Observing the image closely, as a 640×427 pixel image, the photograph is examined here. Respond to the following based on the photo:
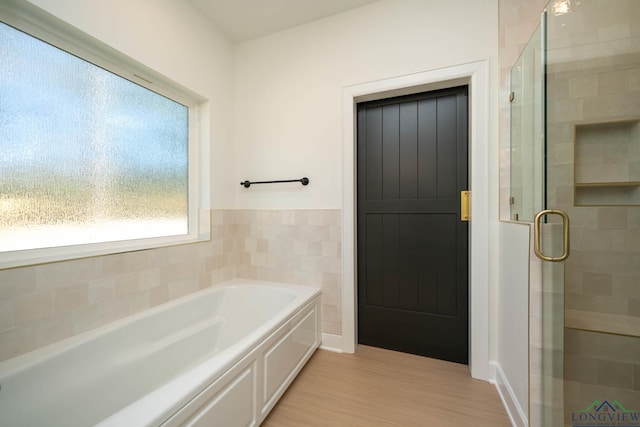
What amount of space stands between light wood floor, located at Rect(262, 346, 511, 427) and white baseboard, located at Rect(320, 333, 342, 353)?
0.10 metres

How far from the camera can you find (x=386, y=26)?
179cm

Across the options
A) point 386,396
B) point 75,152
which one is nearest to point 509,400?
point 386,396

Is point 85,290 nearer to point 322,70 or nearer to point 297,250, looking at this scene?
point 297,250

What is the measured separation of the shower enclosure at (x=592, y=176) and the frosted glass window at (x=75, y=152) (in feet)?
7.55

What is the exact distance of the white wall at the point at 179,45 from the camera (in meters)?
1.29

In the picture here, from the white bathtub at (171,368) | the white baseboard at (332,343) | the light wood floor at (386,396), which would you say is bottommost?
the light wood floor at (386,396)

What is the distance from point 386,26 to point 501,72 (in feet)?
2.78

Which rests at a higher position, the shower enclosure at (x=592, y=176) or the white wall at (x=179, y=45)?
the white wall at (x=179, y=45)

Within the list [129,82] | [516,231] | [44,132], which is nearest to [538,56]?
[516,231]

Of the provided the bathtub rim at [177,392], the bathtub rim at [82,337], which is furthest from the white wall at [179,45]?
the bathtub rim at [177,392]

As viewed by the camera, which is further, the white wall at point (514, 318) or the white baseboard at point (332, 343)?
the white baseboard at point (332, 343)

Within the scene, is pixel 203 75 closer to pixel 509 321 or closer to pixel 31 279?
pixel 31 279

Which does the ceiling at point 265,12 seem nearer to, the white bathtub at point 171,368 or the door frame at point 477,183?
the door frame at point 477,183

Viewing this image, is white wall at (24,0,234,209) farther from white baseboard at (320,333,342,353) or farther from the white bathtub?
white baseboard at (320,333,342,353)
